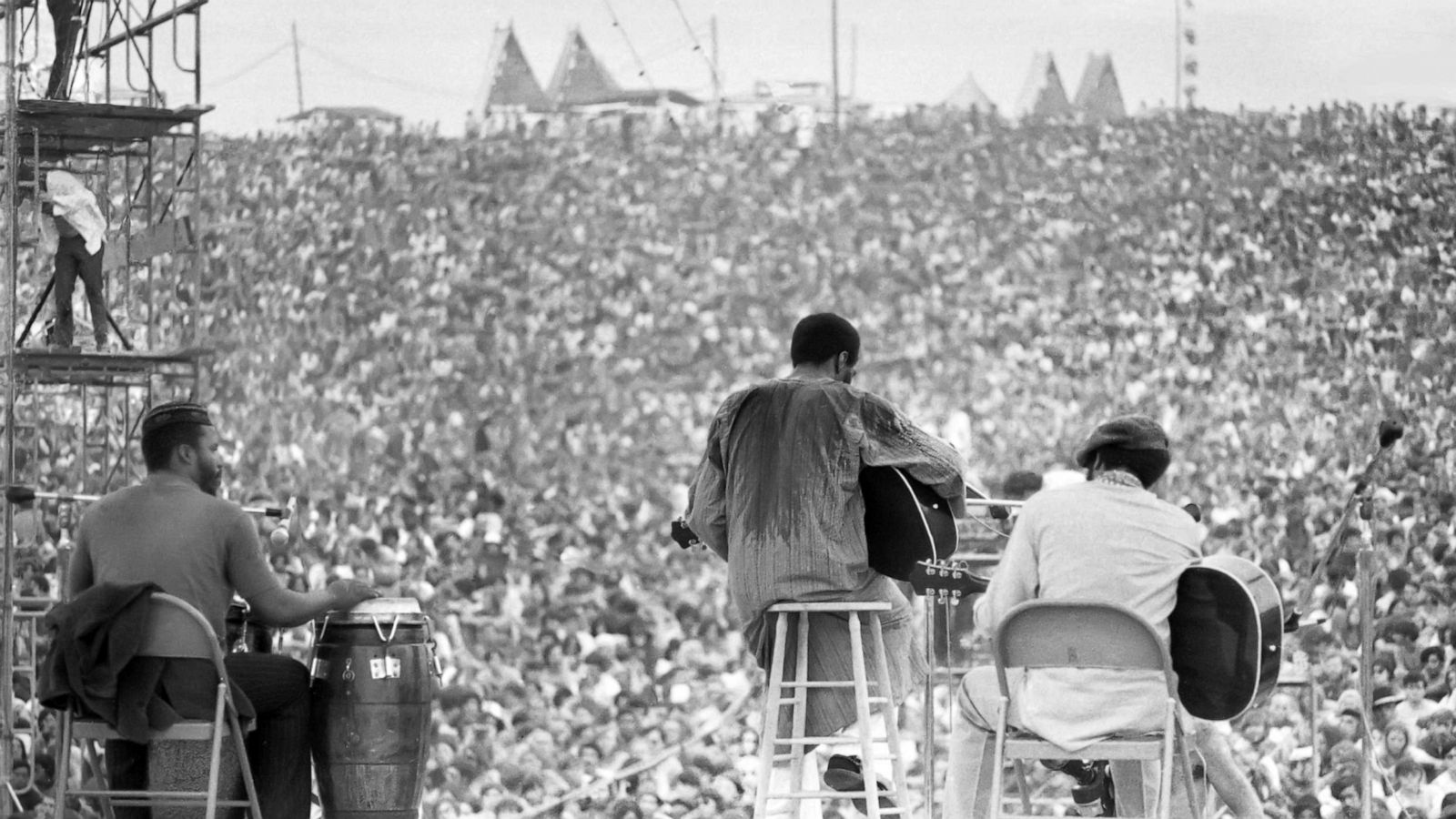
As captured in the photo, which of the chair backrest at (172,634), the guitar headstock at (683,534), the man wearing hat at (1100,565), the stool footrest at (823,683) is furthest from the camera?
the guitar headstock at (683,534)

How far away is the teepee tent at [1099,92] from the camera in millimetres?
8836

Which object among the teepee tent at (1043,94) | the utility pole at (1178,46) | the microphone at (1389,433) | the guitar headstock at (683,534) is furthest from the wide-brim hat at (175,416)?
the utility pole at (1178,46)

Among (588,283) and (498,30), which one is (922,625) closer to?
(588,283)

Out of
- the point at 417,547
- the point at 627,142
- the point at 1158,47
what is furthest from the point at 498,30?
the point at 1158,47

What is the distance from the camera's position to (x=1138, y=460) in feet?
11.7

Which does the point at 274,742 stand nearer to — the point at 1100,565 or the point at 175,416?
the point at 175,416

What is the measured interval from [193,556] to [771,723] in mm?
1111

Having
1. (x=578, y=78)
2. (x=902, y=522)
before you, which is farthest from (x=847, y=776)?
(x=578, y=78)

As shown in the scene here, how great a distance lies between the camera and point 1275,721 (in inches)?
269

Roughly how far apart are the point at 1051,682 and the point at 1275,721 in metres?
3.69

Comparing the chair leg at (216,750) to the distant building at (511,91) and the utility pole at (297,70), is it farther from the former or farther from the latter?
the distant building at (511,91)

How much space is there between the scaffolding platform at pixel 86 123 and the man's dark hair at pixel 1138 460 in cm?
261

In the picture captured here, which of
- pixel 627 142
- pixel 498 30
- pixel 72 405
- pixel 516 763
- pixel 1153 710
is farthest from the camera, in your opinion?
pixel 627 142

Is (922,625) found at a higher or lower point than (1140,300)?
lower
